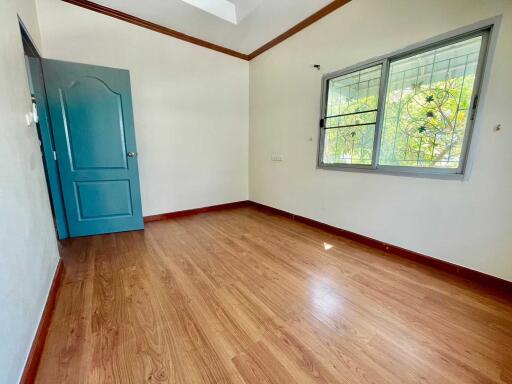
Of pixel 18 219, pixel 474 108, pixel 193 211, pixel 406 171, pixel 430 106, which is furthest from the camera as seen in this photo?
pixel 193 211

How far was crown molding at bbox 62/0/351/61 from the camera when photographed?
2.55 meters

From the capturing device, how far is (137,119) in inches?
121

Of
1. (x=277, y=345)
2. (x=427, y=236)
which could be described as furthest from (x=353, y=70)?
(x=277, y=345)

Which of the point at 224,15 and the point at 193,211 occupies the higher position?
the point at 224,15

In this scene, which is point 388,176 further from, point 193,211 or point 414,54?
point 193,211

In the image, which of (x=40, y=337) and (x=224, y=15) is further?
(x=224, y=15)

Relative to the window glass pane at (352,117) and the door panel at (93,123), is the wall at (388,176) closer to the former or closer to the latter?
the window glass pane at (352,117)

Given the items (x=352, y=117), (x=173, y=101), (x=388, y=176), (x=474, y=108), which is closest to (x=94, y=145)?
(x=173, y=101)

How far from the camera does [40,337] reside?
1.21m

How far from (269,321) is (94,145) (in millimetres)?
2849

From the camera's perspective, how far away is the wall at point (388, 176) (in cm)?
165

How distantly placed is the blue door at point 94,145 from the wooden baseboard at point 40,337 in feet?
3.81

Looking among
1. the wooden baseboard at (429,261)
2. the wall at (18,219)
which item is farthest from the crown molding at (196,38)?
the wooden baseboard at (429,261)

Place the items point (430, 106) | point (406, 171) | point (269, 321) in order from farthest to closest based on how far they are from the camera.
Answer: point (406, 171), point (430, 106), point (269, 321)
